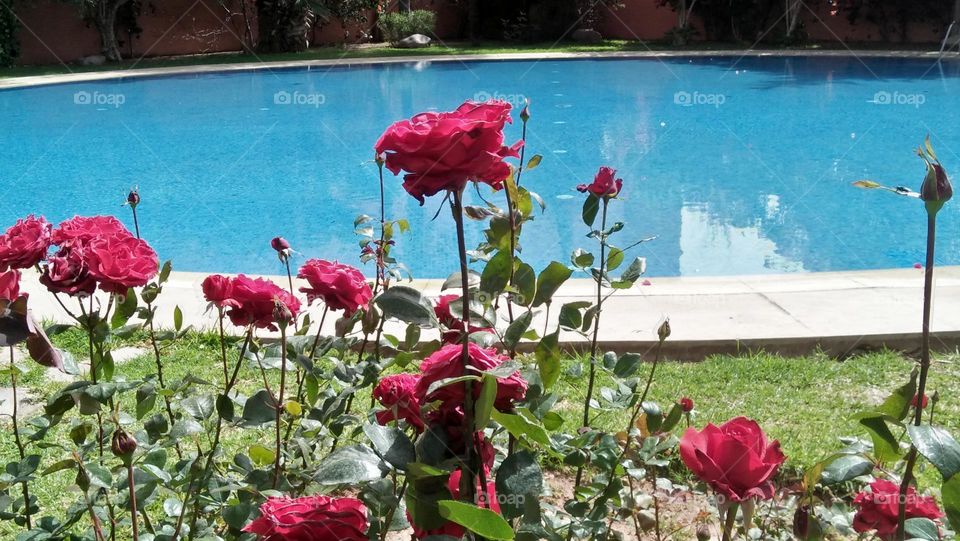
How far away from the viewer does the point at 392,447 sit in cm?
85

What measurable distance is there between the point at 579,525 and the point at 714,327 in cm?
237

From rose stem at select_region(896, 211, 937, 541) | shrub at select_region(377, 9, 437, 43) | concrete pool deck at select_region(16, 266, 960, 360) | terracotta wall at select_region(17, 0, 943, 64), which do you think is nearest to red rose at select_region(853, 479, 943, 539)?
rose stem at select_region(896, 211, 937, 541)

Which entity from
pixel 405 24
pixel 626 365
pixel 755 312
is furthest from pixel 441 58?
pixel 626 365

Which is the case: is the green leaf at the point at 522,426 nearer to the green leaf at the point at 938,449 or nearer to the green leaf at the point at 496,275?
the green leaf at the point at 496,275

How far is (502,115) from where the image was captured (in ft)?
2.68

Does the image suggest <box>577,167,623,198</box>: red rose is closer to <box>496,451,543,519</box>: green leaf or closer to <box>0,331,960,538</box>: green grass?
<box>496,451,543,519</box>: green leaf

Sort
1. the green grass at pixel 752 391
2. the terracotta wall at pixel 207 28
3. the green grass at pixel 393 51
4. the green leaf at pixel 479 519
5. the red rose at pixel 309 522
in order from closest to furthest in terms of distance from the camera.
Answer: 1. the green leaf at pixel 479 519
2. the red rose at pixel 309 522
3. the green grass at pixel 752 391
4. the green grass at pixel 393 51
5. the terracotta wall at pixel 207 28

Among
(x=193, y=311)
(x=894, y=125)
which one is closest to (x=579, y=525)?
(x=193, y=311)

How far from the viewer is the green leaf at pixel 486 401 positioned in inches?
28.9

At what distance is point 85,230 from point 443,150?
2.12ft

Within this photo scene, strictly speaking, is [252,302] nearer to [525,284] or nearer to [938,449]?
[525,284]

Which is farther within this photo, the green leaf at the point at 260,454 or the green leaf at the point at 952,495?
the green leaf at the point at 260,454

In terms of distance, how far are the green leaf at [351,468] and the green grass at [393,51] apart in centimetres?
1699

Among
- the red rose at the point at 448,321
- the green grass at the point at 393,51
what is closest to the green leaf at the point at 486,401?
the red rose at the point at 448,321
